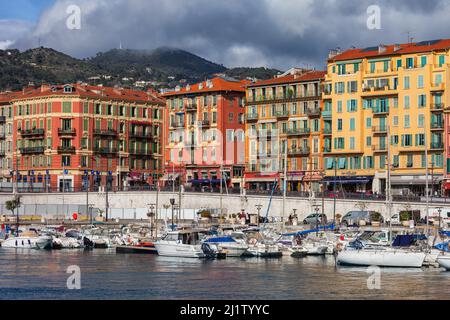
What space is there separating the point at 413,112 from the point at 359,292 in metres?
65.6

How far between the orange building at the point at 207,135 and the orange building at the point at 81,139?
619 cm

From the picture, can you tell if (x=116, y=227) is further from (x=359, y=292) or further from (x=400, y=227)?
(x=359, y=292)

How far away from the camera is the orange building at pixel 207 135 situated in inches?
5758

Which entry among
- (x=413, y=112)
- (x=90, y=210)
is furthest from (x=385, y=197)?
(x=90, y=210)

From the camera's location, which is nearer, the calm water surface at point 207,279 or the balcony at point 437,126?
the calm water surface at point 207,279

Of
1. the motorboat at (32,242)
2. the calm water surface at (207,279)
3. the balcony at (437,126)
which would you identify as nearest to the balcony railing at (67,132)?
the motorboat at (32,242)

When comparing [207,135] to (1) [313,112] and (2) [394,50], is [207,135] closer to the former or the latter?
(1) [313,112]

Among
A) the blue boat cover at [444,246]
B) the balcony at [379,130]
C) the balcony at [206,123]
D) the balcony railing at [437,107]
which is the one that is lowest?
the blue boat cover at [444,246]

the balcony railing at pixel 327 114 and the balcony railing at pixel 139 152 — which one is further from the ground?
the balcony railing at pixel 327 114

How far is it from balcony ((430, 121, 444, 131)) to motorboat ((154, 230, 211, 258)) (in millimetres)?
A: 41842

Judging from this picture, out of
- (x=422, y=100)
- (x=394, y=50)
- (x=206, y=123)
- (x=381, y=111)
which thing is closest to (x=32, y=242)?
(x=381, y=111)

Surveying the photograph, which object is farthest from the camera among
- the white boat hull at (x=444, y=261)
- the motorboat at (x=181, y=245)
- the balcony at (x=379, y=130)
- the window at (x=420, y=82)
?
the balcony at (x=379, y=130)

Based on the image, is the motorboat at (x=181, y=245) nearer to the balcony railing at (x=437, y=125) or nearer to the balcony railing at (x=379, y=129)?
the balcony railing at (x=437, y=125)

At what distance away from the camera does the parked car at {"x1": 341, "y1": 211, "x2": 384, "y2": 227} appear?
111 metres
